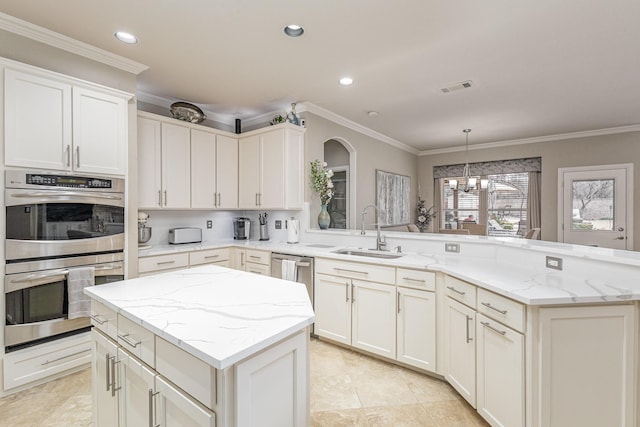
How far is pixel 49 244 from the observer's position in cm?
224

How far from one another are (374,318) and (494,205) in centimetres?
511

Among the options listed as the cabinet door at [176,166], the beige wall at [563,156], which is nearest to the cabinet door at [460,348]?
the cabinet door at [176,166]

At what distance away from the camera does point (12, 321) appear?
2127mm

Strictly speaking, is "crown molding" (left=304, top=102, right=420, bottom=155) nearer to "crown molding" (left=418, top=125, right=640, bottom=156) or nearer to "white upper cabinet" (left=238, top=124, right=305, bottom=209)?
"white upper cabinet" (left=238, top=124, right=305, bottom=209)

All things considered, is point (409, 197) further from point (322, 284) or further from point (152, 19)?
point (152, 19)

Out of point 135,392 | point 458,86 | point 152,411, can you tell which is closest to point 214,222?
point 135,392

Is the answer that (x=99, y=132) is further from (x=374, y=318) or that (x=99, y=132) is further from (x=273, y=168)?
(x=374, y=318)

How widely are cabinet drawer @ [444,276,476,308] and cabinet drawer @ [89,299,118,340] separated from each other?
6.51 feet

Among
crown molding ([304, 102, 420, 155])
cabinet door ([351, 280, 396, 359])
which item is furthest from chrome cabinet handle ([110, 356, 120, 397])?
crown molding ([304, 102, 420, 155])

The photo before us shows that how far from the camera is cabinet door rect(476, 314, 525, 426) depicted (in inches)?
61.9

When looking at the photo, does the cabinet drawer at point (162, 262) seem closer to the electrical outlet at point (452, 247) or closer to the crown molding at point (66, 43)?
the crown molding at point (66, 43)

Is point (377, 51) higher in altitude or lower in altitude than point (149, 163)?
higher

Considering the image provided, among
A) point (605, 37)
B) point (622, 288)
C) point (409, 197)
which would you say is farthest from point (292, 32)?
point (409, 197)

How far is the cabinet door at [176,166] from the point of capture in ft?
11.1
